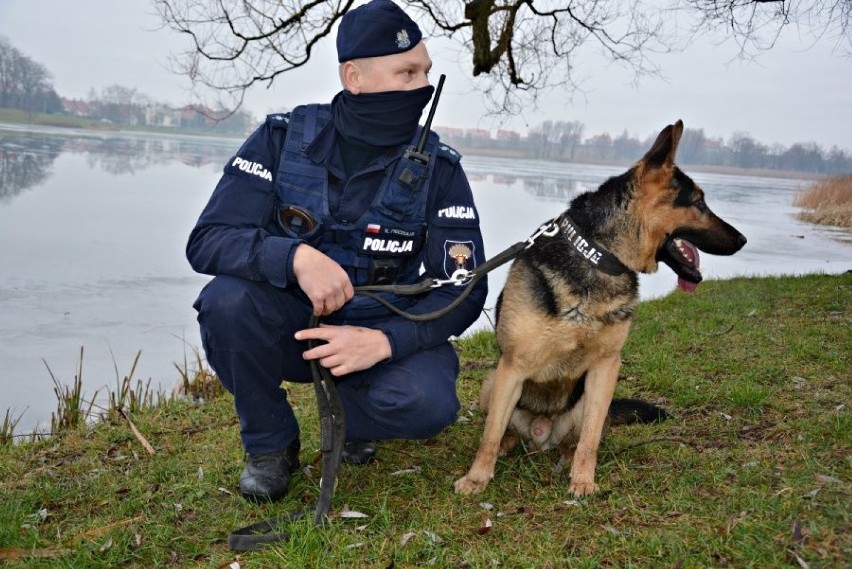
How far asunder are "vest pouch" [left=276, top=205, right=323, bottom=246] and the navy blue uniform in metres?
0.03

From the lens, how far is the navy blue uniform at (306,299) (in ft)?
9.89

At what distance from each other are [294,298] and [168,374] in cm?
369

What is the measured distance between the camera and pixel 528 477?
3.48 meters

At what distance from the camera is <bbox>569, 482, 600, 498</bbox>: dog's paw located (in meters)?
3.19

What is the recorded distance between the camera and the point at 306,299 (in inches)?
127

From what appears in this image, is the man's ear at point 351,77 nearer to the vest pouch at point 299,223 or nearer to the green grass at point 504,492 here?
the vest pouch at point 299,223

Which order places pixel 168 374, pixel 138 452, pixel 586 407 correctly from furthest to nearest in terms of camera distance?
pixel 168 374
pixel 138 452
pixel 586 407

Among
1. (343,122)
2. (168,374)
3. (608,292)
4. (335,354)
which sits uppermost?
(343,122)

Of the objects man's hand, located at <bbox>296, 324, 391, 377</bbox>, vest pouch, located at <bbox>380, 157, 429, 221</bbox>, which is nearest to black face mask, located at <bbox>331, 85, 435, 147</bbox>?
vest pouch, located at <bbox>380, 157, 429, 221</bbox>

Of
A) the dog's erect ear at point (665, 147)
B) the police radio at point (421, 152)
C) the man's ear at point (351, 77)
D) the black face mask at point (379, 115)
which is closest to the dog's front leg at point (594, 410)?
the dog's erect ear at point (665, 147)

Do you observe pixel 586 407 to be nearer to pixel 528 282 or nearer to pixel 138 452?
pixel 528 282

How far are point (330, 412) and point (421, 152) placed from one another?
119 cm

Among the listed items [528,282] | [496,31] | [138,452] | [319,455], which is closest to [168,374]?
[138,452]

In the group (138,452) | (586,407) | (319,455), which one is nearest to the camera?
(586,407)
